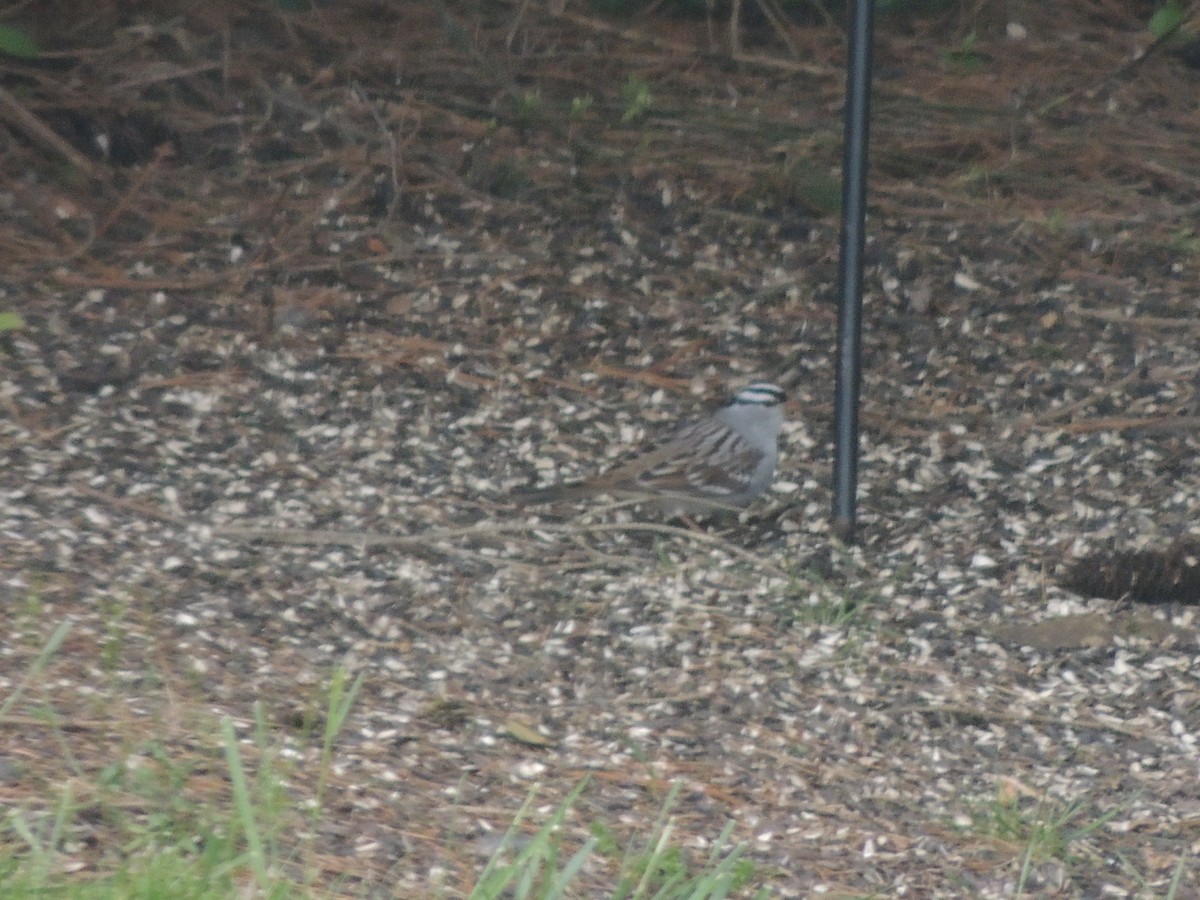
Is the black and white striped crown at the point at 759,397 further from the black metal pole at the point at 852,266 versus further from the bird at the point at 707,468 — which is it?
the black metal pole at the point at 852,266

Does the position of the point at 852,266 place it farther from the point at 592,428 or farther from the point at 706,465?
the point at 592,428

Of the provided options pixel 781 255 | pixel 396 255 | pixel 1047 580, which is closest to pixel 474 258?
pixel 396 255

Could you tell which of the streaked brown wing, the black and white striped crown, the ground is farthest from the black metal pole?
the black and white striped crown

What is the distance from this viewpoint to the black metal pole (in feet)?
13.4

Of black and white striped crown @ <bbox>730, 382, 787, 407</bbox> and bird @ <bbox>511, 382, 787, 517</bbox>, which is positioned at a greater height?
black and white striped crown @ <bbox>730, 382, 787, 407</bbox>

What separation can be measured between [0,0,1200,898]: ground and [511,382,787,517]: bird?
3.7 inches

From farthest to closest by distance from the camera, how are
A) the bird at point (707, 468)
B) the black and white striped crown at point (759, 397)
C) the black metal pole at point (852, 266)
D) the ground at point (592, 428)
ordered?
the black and white striped crown at point (759, 397) → the bird at point (707, 468) → the black metal pole at point (852, 266) → the ground at point (592, 428)

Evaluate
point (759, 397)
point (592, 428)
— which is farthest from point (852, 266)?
point (592, 428)

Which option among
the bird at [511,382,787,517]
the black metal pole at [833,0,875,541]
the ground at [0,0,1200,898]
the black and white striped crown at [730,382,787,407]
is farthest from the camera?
the black and white striped crown at [730,382,787,407]

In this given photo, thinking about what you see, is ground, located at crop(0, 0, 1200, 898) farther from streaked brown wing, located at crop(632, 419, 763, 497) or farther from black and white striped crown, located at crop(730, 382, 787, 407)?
black and white striped crown, located at crop(730, 382, 787, 407)

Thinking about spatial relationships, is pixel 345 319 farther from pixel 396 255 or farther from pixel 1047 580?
pixel 1047 580

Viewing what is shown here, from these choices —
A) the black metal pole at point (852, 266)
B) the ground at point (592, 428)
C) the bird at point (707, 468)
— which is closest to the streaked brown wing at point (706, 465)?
the bird at point (707, 468)

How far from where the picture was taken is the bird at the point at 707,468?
4426 mm

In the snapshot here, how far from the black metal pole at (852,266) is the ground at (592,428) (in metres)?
0.15
